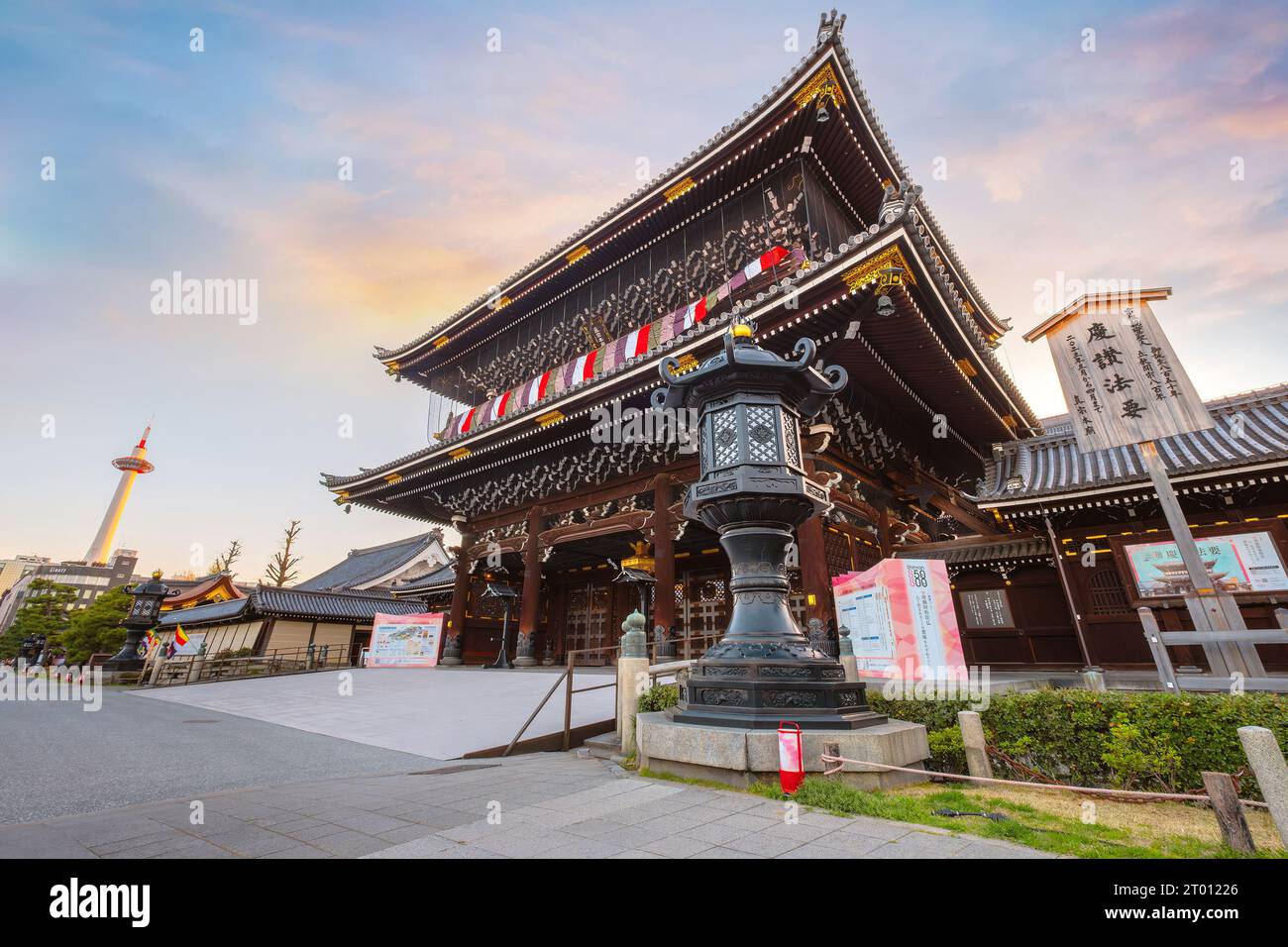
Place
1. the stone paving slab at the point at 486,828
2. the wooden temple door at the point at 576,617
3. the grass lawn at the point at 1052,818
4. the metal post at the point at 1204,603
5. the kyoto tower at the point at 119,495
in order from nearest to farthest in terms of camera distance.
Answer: the stone paving slab at the point at 486,828 < the grass lawn at the point at 1052,818 < the metal post at the point at 1204,603 < the wooden temple door at the point at 576,617 < the kyoto tower at the point at 119,495

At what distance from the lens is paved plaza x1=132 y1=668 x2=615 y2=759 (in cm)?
663

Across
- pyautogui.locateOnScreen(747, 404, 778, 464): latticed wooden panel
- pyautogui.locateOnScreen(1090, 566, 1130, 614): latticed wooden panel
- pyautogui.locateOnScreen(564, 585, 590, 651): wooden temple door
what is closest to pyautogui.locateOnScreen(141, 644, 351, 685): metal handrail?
pyautogui.locateOnScreen(564, 585, 590, 651): wooden temple door

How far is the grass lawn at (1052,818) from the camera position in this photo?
2.58m

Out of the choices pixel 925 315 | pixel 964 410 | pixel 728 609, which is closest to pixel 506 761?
pixel 925 315

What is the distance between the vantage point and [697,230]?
12.8m

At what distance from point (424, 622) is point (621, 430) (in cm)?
916

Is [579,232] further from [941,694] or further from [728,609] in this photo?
[941,694]

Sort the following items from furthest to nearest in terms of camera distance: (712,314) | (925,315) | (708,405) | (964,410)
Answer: (712,314) < (964,410) < (925,315) < (708,405)

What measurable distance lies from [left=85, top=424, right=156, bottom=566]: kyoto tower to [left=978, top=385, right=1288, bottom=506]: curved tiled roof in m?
85.1


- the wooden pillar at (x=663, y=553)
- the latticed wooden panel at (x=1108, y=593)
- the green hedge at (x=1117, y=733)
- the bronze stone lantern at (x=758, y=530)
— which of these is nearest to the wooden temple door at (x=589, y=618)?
the wooden pillar at (x=663, y=553)

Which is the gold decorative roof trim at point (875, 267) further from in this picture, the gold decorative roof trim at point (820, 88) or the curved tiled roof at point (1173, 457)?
the curved tiled roof at point (1173, 457)

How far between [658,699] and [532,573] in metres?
8.45

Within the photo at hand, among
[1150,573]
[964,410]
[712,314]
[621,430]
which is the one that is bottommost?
[1150,573]

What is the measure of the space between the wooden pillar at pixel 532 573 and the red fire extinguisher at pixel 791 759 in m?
10.3
